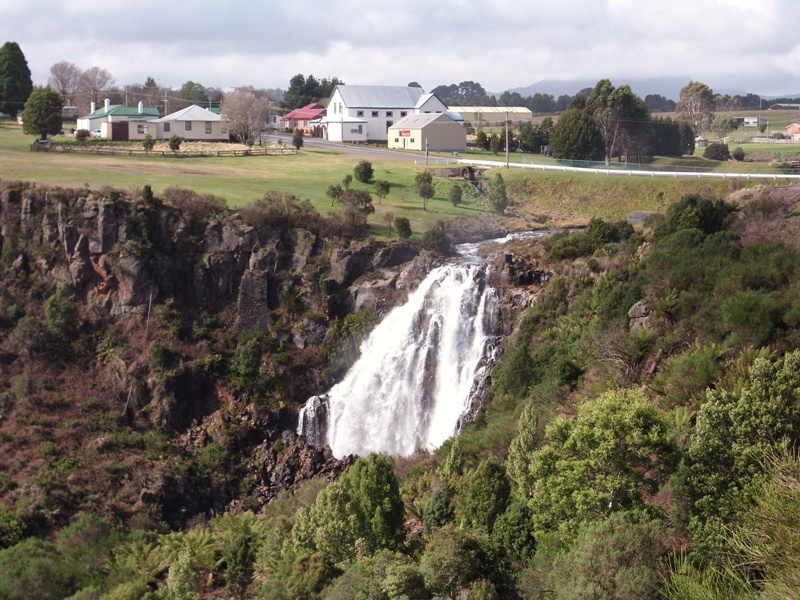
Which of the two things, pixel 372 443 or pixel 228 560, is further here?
pixel 372 443

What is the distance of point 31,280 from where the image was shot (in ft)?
164

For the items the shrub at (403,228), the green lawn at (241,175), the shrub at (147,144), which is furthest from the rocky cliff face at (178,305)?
the shrub at (147,144)

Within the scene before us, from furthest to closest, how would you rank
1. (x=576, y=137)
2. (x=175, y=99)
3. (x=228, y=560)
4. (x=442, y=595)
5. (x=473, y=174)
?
(x=175, y=99) → (x=576, y=137) → (x=473, y=174) → (x=228, y=560) → (x=442, y=595)

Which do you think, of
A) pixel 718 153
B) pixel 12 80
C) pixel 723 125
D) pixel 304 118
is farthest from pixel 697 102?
pixel 12 80

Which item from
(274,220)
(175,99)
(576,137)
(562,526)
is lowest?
(562,526)

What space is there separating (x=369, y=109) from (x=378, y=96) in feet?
9.75

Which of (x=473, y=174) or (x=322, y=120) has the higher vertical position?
(x=322, y=120)

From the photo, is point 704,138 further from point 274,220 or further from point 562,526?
point 562,526

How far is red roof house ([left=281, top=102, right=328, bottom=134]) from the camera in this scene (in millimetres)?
101062

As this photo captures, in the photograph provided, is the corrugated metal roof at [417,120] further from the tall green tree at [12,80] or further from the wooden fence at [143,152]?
the tall green tree at [12,80]

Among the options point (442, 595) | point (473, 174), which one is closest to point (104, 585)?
point (442, 595)

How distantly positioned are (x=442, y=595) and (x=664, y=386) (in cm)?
1176

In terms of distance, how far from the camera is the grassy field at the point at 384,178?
55.3 m

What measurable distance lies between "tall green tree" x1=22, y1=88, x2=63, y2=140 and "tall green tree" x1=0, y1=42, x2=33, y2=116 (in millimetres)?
22176
